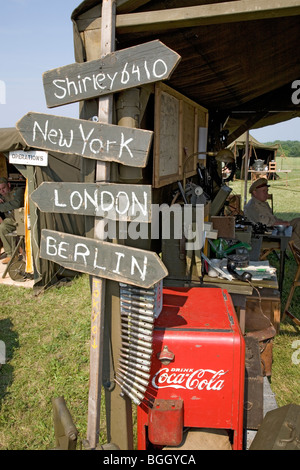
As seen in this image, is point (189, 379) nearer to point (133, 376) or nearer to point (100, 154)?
point (133, 376)

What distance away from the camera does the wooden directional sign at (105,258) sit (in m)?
2.12

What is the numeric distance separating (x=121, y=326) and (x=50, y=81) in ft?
5.86

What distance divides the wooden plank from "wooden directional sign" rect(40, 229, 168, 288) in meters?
1.52

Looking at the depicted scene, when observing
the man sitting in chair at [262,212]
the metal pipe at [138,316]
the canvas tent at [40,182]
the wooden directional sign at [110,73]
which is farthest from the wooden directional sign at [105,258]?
the man sitting in chair at [262,212]

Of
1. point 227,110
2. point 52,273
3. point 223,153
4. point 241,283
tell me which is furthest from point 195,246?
point 227,110

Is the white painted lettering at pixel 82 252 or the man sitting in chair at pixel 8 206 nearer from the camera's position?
the white painted lettering at pixel 82 252

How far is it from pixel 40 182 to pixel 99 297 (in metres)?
4.39

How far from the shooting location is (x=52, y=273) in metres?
6.68

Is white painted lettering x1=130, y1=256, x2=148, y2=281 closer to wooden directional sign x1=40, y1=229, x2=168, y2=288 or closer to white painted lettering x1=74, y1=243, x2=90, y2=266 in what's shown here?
wooden directional sign x1=40, y1=229, x2=168, y2=288

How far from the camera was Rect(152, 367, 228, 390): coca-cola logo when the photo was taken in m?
2.43

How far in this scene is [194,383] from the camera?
2.44 metres

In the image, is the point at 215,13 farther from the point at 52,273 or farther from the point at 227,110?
the point at 227,110

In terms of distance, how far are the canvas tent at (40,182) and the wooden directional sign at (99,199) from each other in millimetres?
4052

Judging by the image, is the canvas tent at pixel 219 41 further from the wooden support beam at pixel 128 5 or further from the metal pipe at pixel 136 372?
the metal pipe at pixel 136 372
